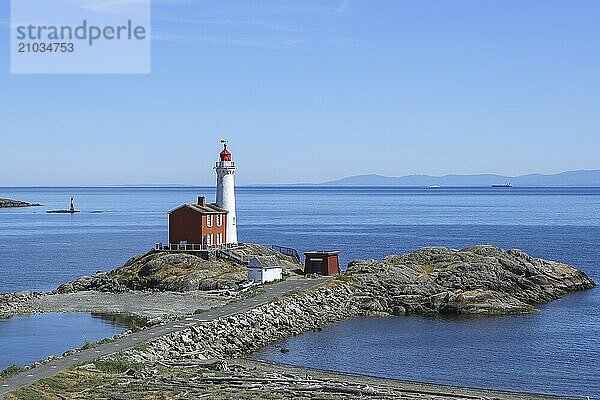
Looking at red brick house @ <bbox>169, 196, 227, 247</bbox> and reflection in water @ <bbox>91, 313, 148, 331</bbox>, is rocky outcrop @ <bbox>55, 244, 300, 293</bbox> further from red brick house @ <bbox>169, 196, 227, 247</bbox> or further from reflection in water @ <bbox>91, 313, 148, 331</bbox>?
reflection in water @ <bbox>91, 313, 148, 331</bbox>

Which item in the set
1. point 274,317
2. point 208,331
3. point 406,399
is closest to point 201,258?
point 274,317

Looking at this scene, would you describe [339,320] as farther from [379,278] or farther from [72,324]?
[72,324]

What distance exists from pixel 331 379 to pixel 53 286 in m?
43.0

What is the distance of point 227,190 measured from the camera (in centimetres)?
6862

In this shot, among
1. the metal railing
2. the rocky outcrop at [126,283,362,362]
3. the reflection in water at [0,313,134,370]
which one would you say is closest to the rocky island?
the rocky outcrop at [126,283,362,362]

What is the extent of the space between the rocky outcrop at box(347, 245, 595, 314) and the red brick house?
36.7 ft

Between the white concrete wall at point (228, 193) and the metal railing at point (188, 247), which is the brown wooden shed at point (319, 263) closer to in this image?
the metal railing at point (188, 247)

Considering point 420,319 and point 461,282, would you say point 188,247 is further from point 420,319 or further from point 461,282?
point 461,282

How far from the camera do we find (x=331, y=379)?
3394cm

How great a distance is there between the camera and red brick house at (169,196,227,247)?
64438mm

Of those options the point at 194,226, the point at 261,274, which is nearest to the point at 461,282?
the point at 261,274

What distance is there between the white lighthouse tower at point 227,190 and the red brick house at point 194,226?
6.87 ft

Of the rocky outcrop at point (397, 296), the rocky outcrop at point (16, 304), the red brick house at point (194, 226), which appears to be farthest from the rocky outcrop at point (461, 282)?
the rocky outcrop at point (16, 304)

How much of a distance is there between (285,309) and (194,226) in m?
18.4
